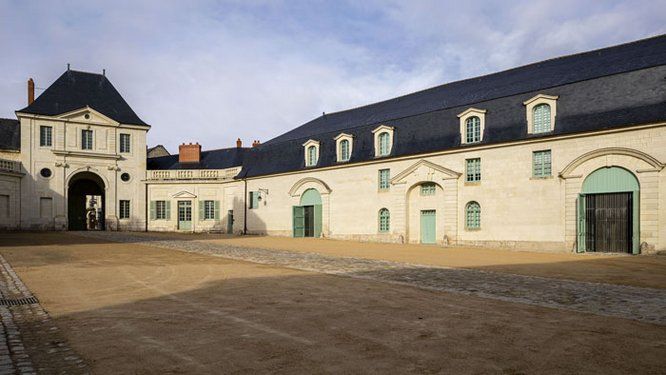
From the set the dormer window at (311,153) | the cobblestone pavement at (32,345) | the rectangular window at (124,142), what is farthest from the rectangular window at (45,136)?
the cobblestone pavement at (32,345)

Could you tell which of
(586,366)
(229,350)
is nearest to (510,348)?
(586,366)

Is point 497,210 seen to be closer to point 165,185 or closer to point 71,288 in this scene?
point 71,288

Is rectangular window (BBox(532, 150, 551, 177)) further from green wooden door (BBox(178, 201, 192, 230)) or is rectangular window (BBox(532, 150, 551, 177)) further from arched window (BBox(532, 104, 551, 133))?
green wooden door (BBox(178, 201, 192, 230))

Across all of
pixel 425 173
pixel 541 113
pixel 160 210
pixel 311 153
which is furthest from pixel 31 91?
pixel 541 113

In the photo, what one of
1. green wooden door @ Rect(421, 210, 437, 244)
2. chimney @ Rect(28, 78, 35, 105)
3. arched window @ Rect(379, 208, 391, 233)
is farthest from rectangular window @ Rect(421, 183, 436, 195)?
chimney @ Rect(28, 78, 35, 105)

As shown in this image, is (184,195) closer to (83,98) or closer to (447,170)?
(83,98)

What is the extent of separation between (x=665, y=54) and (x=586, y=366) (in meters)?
20.2

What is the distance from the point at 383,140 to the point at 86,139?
23883mm

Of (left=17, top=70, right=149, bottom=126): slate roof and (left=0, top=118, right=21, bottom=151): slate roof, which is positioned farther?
(left=17, top=70, right=149, bottom=126): slate roof

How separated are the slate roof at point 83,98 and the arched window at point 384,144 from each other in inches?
861

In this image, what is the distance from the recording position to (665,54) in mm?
20562

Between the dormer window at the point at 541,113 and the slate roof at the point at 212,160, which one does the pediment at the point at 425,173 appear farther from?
the slate roof at the point at 212,160

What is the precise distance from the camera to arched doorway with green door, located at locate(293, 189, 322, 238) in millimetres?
32531

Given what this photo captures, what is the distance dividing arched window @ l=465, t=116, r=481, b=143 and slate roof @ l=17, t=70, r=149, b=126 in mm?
27296
